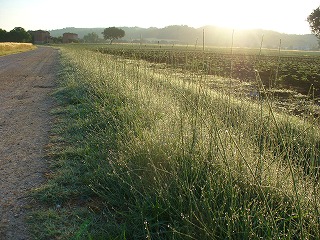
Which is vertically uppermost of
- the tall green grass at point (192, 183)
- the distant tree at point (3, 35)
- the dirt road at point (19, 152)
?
the distant tree at point (3, 35)

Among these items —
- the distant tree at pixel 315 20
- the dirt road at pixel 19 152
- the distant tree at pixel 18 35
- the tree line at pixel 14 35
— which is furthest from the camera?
the distant tree at pixel 18 35

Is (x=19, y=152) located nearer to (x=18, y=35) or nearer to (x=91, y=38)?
(x=18, y=35)

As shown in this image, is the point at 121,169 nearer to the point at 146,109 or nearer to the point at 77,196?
the point at 77,196

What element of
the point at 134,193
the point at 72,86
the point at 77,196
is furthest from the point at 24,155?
the point at 72,86

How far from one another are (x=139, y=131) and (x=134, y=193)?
52.1 inches

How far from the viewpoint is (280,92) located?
13.7m

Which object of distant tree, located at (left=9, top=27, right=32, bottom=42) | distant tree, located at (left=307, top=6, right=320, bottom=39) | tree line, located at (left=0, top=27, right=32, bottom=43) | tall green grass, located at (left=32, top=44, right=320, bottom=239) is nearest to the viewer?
tall green grass, located at (left=32, top=44, right=320, bottom=239)

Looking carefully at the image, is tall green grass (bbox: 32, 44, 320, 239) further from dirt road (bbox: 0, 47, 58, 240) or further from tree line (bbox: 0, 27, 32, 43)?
tree line (bbox: 0, 27, 32, 43)

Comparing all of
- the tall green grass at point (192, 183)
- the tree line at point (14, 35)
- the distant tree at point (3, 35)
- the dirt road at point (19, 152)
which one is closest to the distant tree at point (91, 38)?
the tree line at point (14, 35)

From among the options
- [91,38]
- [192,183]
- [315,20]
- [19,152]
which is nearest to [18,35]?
[91,38]

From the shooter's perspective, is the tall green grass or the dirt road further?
the dirt road

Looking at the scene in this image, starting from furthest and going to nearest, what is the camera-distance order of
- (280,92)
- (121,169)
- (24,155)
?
(280,92) → (24,155) → (121,169)

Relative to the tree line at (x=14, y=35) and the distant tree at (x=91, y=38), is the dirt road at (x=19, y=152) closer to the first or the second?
the tree line at (x=14, y=35)

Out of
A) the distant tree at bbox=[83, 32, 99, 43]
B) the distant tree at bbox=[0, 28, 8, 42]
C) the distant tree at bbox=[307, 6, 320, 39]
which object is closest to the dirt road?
the distant tree at bbox=[307, 6, 320, 39]
